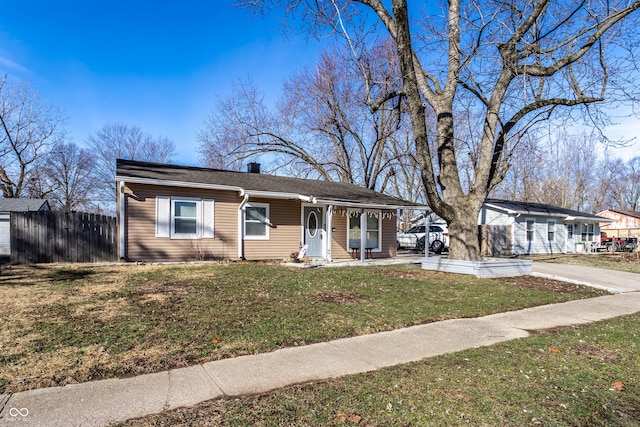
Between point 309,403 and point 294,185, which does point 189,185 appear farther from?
point 309,403

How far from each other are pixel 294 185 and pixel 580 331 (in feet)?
39.3

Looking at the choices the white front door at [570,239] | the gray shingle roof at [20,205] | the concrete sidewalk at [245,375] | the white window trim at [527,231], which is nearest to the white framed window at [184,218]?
the concrete sidewalk at [245,375]

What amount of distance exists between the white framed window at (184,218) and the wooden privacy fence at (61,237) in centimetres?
145

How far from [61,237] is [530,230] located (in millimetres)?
23616

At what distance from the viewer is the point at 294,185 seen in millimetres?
16109

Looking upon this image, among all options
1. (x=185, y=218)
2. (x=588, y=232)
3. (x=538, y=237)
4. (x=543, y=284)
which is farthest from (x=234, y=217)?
(x=588, y=232)

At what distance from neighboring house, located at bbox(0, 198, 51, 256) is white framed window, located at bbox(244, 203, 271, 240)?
10717 millimetres

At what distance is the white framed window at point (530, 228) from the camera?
2305 cm

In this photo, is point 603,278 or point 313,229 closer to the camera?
point 603,278

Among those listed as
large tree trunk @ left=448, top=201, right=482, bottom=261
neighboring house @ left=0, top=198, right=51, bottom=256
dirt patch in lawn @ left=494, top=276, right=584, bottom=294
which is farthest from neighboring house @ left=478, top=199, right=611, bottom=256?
neighboring house @ left=0, top=198, right=51, bottom=256

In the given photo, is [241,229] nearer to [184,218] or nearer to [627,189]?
[184,218]

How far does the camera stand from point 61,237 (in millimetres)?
11703

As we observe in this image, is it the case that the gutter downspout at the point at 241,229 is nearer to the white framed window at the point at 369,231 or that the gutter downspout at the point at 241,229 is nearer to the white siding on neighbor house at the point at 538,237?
the white framed window at the point at 369,231

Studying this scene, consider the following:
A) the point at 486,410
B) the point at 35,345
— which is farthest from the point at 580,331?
the point at 35,345
